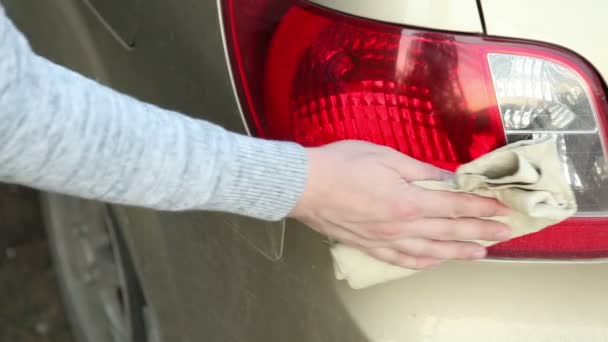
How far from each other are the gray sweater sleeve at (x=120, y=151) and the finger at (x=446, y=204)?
15 cm

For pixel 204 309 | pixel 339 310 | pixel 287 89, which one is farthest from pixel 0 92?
pixel 204 309

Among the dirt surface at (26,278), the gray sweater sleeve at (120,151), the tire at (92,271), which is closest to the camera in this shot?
the gray sweater sleeve at (120,151)

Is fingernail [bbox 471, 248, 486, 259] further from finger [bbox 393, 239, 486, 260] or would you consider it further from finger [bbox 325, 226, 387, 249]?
finger [bbox 325, 226, 387, 249]

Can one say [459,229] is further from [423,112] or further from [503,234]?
[423,112]

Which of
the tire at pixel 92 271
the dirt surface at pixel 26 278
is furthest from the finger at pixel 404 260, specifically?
the dirt surface at pixel 26 278

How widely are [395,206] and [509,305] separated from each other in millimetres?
229

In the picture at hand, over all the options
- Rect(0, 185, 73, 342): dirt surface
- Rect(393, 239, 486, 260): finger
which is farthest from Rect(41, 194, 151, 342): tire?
Rect(393, 239, 486, 260): finger

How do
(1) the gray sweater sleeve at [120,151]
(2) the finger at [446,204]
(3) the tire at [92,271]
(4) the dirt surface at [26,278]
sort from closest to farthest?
(1) the gray sweater sleeve at [120,151] → (2) the finger at [446,204] → (3) the tire at [92,271] → (4) the dirt surface at [26,278]

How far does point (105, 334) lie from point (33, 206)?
812 mm

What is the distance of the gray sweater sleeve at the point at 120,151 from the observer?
0.73 meters

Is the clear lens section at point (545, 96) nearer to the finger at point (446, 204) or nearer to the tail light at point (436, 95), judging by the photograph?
the tail light at point (436, 95)

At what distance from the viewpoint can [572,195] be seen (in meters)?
0.85

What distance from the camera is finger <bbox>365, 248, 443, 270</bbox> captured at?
0.93m

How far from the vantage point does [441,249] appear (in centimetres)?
92
